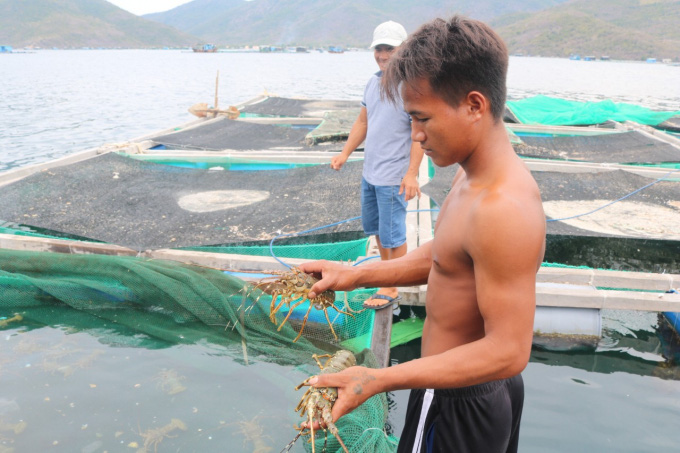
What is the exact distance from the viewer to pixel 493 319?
1.39 m

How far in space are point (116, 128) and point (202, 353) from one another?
1915cm

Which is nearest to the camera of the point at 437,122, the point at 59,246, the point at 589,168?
the point at 437,122

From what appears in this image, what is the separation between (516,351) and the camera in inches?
54.4

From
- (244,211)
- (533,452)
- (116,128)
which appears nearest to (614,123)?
(244,211)

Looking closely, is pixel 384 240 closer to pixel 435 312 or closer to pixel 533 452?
pixel 533 452

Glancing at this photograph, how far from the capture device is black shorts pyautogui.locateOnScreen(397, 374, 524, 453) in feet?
5.33

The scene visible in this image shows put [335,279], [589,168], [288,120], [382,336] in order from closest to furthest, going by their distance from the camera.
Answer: [335,279], [382,336], [589,168], [288,120]

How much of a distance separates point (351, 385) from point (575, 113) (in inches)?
591

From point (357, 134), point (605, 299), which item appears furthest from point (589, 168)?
point (357, 134)

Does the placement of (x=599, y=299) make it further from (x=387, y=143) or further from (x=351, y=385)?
(x=351, y=385)

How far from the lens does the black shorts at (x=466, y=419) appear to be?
163 centimetres

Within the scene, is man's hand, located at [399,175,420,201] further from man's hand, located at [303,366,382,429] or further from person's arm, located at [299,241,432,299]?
man's hand, located at [303,366,382,429]

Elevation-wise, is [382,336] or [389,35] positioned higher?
[389,35]

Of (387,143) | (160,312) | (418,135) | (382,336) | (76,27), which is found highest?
(76,27)
